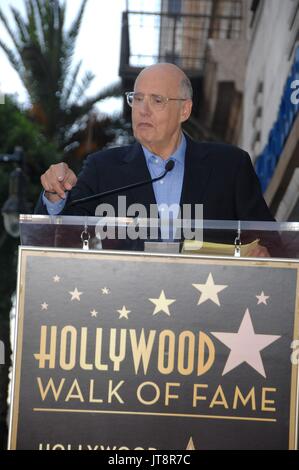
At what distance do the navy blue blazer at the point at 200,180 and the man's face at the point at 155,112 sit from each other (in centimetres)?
12

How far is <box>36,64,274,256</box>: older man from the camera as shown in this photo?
4.10 metres

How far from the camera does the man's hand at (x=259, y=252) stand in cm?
347

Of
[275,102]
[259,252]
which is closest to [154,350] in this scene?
[259,252]

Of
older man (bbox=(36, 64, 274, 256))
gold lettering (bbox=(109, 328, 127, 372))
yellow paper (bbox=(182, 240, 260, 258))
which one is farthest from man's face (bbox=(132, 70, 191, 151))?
gold lettering (bbox=(109, 328, 127, 372))

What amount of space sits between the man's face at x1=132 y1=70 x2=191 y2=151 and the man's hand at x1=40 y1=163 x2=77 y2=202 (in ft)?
1.92

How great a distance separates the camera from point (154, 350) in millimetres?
3354

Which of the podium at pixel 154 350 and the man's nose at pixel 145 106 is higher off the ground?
the man's nose at pixel 145 106

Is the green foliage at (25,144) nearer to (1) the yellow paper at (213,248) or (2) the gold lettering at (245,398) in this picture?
(1) the yellow paper at (213,248)

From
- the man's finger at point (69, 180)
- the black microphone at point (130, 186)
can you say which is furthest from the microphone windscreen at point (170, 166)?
the man's finger at point (69, 180)

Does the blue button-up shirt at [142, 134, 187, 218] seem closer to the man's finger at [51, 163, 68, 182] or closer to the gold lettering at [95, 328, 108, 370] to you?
the man's finger at [51, 163, 68, 182]

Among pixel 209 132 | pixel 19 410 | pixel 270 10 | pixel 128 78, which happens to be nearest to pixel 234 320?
pixel 19 410

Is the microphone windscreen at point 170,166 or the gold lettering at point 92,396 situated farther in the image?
Answer: the microphone windscreen at point 170,166

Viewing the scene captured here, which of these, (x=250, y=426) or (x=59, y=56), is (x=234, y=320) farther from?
(x=59, y=56)

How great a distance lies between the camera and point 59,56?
2223 centimetres
